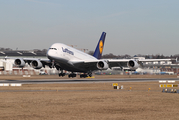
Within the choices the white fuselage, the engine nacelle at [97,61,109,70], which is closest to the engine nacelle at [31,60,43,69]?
the white fuselage

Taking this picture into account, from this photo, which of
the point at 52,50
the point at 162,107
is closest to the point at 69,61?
the point at 52,50

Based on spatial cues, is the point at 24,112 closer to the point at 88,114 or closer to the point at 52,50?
the point at 88,114

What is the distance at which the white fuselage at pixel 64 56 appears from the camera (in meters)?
64.2

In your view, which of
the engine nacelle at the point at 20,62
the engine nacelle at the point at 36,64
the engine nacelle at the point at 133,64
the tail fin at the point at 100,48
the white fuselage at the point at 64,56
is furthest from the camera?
the tail fin at the point at 100,48

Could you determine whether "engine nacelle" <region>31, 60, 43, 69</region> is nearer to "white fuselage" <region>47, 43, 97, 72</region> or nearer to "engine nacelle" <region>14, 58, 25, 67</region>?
"engine nacelle" <region>14, 58, 25, 67</region>

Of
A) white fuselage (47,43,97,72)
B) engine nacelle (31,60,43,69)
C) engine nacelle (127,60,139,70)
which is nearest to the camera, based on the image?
white fuselage (47,43,97,72)

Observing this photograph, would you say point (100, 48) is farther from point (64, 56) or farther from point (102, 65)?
point (64, 56)

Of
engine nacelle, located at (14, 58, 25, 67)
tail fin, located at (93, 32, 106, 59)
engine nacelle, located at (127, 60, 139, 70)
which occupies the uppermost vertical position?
tail fin, located at (93, 32, 106, 59)

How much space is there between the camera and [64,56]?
65938mm

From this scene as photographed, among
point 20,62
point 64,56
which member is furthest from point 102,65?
point 20,62

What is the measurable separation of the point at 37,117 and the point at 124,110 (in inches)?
288

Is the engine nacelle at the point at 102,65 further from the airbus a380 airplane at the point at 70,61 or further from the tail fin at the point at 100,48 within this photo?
the tail fin at the point at 100,48

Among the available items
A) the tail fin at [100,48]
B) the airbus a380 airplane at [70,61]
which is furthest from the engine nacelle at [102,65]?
the tail fin at [100,48]

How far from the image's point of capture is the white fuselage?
6425 cm
